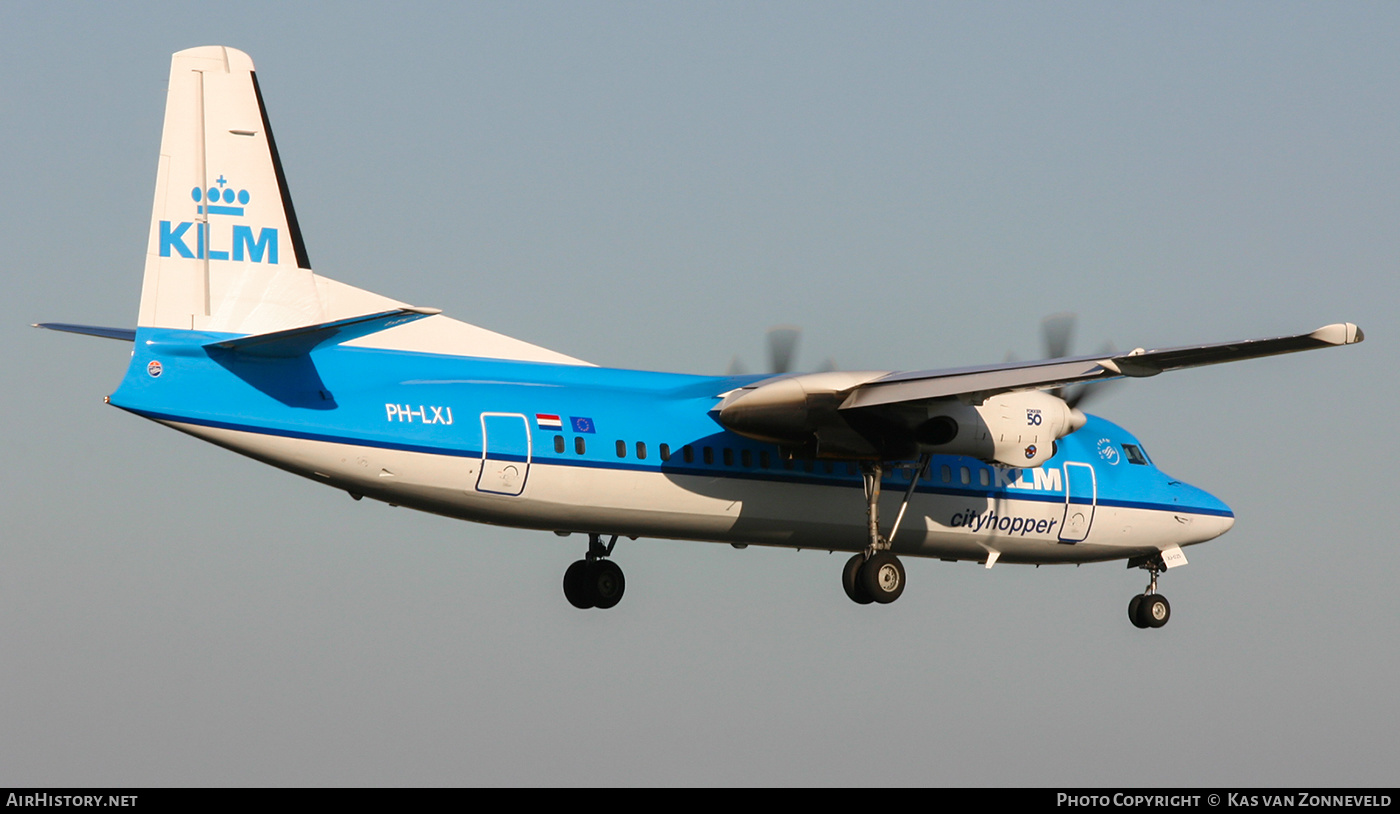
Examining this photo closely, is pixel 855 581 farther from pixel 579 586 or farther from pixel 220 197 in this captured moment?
pixel 220 197

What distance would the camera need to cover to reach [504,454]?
2058 cm

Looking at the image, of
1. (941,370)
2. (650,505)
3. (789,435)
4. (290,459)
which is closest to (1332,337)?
(941,370)

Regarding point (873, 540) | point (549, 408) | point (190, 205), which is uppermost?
point (190, 205)

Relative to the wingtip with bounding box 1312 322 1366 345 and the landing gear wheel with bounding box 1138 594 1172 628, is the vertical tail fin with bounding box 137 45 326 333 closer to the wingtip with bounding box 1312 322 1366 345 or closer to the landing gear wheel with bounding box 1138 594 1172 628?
the wingtip with bounding box 1312 322 1366 345

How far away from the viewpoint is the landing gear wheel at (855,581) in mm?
23156

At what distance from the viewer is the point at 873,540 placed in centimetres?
2325

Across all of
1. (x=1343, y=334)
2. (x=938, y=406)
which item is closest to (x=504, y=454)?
(x=938, y=406)

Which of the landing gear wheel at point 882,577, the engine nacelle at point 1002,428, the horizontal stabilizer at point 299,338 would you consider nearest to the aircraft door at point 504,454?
the horizontal stabilizer at point 299,338

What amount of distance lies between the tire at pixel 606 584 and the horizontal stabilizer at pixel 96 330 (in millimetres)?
7317

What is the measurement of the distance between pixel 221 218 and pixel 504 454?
4336 millimetres

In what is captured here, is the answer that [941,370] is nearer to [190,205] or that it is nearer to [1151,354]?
[1151,354]

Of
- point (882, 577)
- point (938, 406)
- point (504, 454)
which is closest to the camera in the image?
point (504, 454)

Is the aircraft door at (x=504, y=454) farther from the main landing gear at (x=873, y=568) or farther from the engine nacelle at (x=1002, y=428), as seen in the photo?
the engine nacelle at (x=1002, y=428)

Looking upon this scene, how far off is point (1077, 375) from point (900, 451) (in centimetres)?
336
